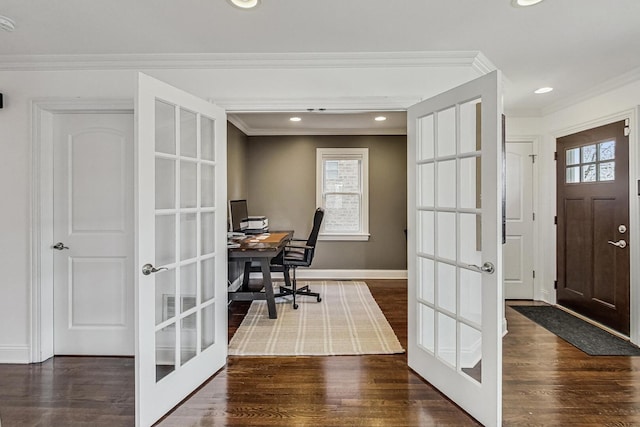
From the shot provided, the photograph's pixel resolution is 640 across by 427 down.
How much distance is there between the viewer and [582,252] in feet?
12.2

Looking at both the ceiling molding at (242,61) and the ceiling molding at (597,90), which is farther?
the ceiling molding at (597,90)

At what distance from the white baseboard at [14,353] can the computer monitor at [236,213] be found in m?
2.17

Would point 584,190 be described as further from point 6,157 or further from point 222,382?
point 6,157

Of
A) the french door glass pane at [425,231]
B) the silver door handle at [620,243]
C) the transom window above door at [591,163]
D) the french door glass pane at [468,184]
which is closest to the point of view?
the french door glass pane at [468,184]

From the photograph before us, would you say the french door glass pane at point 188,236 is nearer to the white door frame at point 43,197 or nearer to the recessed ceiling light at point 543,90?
the white door frame at point 43,197

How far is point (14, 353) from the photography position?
266cm

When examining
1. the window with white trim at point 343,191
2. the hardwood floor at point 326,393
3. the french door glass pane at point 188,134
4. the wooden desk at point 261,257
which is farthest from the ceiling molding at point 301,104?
the window with white trim at point 343,191

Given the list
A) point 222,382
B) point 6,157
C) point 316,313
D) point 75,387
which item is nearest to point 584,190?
point 316,313

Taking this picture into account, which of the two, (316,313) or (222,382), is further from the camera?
(316,313)

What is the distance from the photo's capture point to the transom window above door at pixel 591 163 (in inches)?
132

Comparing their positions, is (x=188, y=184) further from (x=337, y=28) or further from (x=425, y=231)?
(x=425, y=231)

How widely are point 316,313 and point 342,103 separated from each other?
2.25m

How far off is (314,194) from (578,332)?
3638 mm

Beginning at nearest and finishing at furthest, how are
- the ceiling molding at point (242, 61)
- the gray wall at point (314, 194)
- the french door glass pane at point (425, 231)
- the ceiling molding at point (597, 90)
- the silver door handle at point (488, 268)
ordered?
the silver door handle at point (488, 268) < the french door glass pane at point (425, 231) < the ceiling molding at point (242, 61) < the ceiling molding at point (597, 90) < the gray wall at point (314, 194)
